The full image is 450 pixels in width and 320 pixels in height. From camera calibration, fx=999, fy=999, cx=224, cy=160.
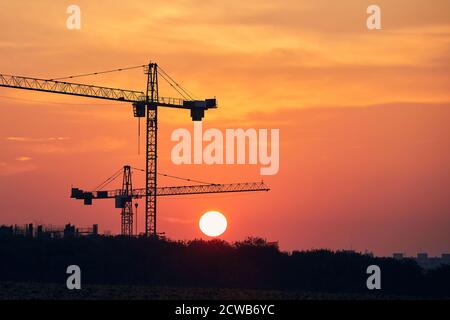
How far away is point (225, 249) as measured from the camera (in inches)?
7490

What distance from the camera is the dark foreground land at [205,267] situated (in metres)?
169

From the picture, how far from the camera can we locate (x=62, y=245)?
7126 inches

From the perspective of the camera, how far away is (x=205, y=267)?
182000 millimetres

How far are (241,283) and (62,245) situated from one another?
3527 cm

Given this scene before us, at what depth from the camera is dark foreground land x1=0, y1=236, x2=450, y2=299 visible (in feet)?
554
